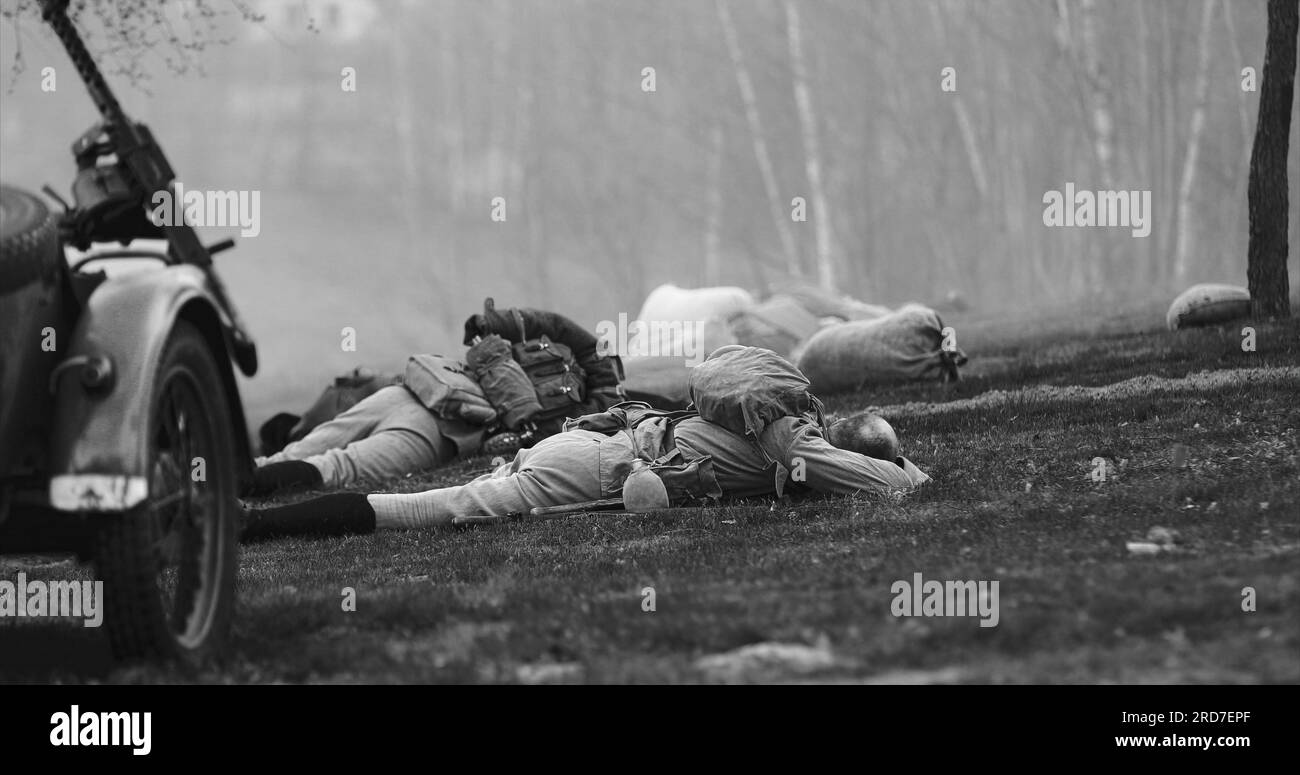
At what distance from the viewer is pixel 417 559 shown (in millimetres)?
7789

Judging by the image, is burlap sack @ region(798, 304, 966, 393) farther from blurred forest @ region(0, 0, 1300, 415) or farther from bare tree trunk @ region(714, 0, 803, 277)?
bare tree trunk @ region(714, 0, 803, 277)

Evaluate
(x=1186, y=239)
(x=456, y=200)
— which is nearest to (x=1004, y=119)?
(x=1186, y=239)

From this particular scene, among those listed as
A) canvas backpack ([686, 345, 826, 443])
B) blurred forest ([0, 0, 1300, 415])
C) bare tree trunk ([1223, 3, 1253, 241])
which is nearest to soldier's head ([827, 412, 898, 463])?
canvas backpack ([686, 345, 826, 443])

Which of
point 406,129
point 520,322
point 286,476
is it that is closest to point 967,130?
point 406,129

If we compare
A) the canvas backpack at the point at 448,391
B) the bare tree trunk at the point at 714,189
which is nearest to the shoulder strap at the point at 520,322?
the canvas backpack at the point at 448,391

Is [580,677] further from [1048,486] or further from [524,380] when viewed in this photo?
[524,380]

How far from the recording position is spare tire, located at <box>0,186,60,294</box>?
5008 mm

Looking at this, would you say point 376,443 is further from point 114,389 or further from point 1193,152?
point 1193,152

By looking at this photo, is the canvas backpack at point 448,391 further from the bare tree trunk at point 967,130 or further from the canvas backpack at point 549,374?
the bare tree trunk at point 967,130

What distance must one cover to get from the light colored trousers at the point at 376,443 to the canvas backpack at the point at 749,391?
3777mm

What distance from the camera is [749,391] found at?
8.09m

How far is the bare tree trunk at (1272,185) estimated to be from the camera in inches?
522
